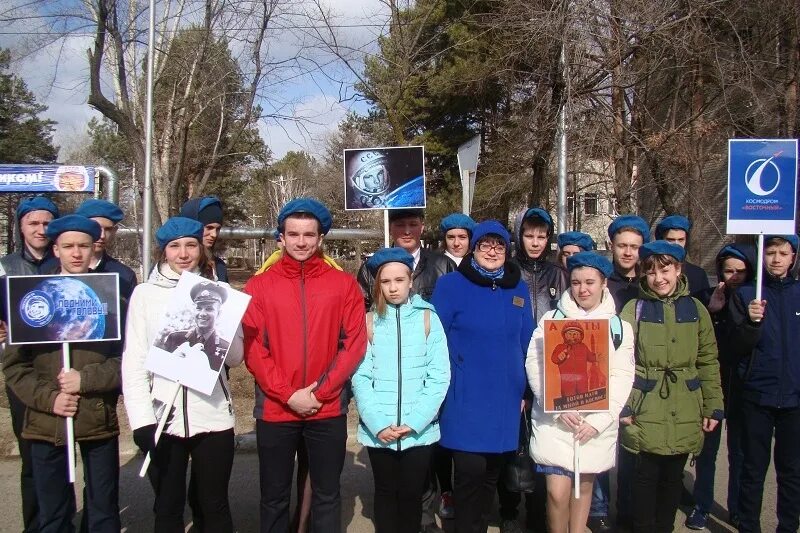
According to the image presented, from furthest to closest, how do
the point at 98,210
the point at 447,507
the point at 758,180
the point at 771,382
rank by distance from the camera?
the point at 447,507
the point at 758,180
the point at 98,210
the point at 771,382

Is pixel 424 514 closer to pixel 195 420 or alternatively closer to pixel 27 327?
pixel 195 420

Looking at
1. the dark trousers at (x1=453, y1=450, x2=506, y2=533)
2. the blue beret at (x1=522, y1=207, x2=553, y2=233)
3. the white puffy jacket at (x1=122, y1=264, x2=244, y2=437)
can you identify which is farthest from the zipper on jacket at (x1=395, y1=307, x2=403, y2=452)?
the blue beret at (x1=522, y1=207, x2=553, y2=233)

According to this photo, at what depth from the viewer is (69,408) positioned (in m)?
3.22

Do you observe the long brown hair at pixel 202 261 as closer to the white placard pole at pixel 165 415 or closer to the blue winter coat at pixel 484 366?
the white placard pole at pixel 165 415

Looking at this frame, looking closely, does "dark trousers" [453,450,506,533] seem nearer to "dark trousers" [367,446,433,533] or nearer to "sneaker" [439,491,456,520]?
"dark trousers" [367,446,433,533]

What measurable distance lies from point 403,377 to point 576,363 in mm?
931

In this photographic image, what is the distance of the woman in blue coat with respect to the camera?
3.50 meters

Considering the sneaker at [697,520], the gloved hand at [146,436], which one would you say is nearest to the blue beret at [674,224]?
the sneaker at [697,520]

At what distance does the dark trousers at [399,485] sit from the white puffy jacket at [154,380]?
3.00 ft

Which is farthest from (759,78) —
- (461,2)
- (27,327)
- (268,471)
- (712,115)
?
(27,327)

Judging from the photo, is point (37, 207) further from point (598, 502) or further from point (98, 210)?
point (598, 502)

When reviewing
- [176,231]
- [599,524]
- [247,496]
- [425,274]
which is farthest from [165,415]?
[599,524]

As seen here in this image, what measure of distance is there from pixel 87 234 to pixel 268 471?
1.65 metres

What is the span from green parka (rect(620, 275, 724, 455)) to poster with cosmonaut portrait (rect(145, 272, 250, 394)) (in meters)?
2.29
